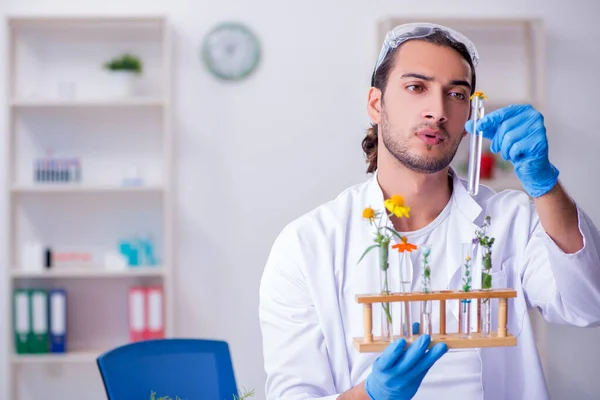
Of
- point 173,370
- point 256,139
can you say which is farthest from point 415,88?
point 256,139

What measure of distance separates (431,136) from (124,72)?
225cm

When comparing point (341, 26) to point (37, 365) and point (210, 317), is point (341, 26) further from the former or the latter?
point (37, 365)

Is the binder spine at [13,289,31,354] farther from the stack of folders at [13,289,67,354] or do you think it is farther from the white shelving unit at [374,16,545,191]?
the white shelving unit at [374,16,545,191]

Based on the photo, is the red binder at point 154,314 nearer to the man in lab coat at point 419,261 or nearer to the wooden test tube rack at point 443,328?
the man in lab coat at point 419,261

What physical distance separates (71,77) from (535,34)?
7.24ft

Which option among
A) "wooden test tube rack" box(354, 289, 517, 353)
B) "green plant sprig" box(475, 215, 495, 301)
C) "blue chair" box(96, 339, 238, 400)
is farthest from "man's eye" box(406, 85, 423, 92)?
"blue chair" box(96, 339, 238, 400)

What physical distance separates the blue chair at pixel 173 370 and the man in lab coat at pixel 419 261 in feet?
0.95

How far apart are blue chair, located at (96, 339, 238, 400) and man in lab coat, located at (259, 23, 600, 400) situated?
291mm

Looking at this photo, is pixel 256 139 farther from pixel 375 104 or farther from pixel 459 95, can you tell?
pixel 459 95

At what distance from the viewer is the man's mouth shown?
5.20 feet

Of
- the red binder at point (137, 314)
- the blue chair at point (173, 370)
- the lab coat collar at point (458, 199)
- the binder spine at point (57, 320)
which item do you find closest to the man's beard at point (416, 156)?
the lab coat collar at point (458, 199)

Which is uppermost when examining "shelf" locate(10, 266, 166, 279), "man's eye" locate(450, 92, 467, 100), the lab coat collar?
"man's eye" locate(450, 92, 467, 100)

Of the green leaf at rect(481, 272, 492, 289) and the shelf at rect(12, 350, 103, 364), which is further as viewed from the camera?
the shelf at rect(12, 350, 103, 364)

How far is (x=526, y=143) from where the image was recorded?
140cm
